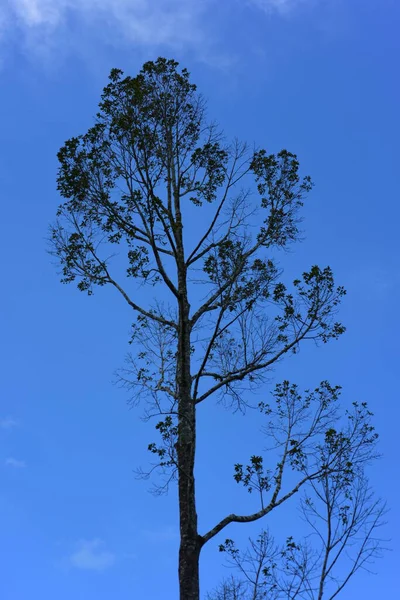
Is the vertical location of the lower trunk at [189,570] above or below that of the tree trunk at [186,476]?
below

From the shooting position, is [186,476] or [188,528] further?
[186,476]

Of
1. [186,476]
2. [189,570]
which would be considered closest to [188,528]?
[189,570]

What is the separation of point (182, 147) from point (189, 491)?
7.07m

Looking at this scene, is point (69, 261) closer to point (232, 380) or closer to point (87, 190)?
point (87, 190)

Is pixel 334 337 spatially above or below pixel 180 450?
above

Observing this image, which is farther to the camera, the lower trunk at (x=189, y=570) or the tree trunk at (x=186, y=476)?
the tree trunk at (x=186, y=476)

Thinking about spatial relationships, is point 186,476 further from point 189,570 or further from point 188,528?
point 189,570

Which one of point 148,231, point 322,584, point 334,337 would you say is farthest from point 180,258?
point 322,584

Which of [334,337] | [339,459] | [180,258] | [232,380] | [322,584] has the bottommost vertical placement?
[322,584]

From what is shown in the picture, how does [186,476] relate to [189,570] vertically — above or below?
above

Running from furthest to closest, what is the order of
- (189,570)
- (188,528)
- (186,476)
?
(186,476) < (188,528) < (189,570)

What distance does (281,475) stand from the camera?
458 inches

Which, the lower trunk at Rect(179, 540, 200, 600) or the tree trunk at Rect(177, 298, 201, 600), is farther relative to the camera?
the tree trunk at Rect(177, 298, 201, 600)

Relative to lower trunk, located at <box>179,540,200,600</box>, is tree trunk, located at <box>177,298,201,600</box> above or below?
above
